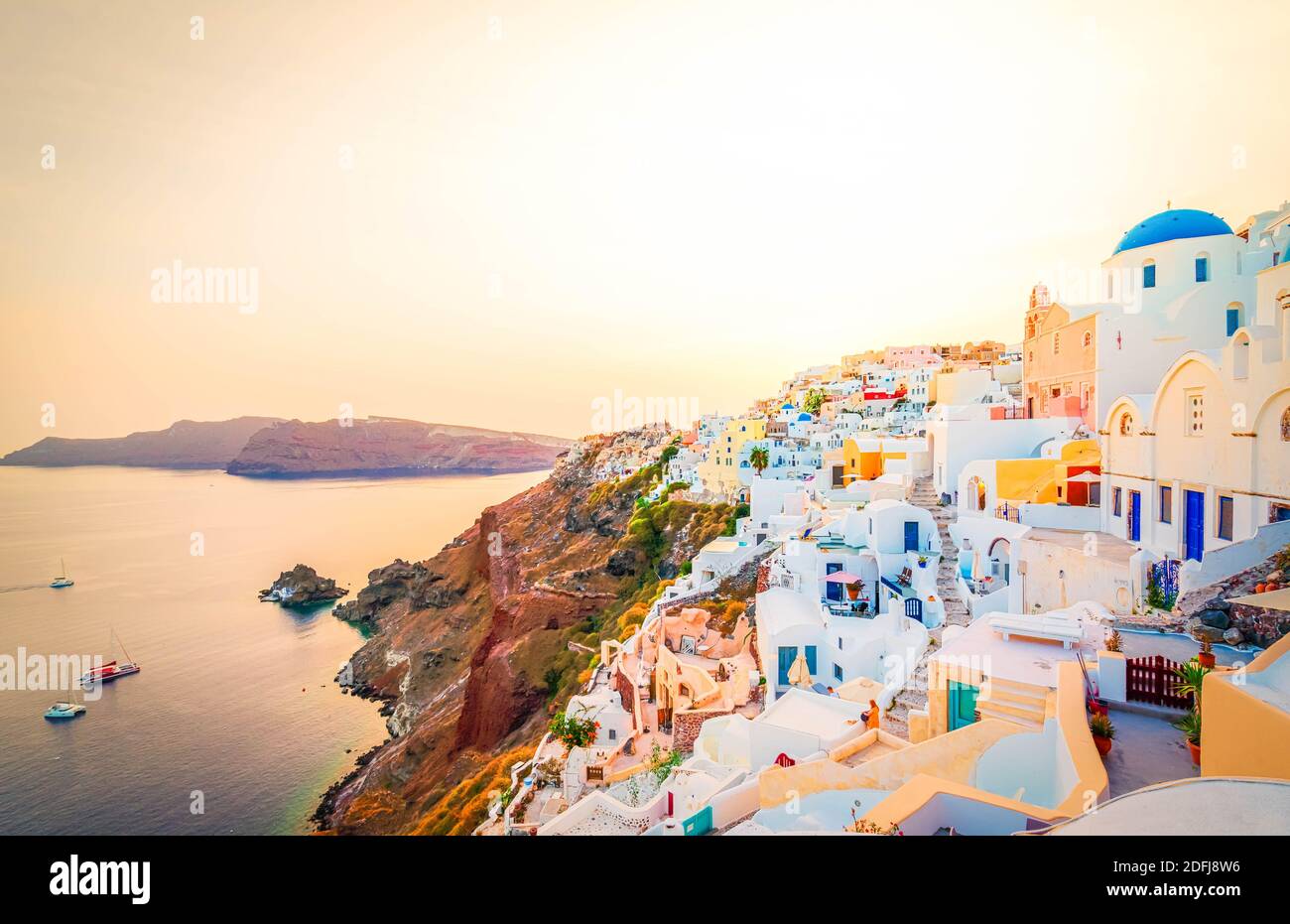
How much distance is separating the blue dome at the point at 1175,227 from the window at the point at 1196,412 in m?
5.47

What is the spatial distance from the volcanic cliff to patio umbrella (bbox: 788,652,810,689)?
5.90 metres

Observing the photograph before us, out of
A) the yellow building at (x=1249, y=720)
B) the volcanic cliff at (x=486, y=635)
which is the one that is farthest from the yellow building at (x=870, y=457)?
the yellow building at (x=1249, y=720)

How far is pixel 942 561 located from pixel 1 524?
13277 millimetres

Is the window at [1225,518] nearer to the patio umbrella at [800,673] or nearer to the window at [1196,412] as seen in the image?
the window at [1196,412]

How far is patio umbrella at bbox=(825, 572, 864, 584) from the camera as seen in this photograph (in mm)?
9969

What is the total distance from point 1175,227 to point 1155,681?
9926 millimetres

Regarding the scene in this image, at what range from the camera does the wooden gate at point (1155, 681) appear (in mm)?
3859

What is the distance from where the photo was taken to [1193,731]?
3.28 metres

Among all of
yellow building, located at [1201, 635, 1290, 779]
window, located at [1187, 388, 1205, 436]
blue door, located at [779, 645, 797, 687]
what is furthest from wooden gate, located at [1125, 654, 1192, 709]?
blue door, located at [779, 645, 797, 687]

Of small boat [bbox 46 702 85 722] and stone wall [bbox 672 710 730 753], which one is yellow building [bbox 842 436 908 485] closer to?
stone wall [bbox 672 710 730 753]

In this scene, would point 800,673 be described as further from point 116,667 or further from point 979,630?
point 116,667
